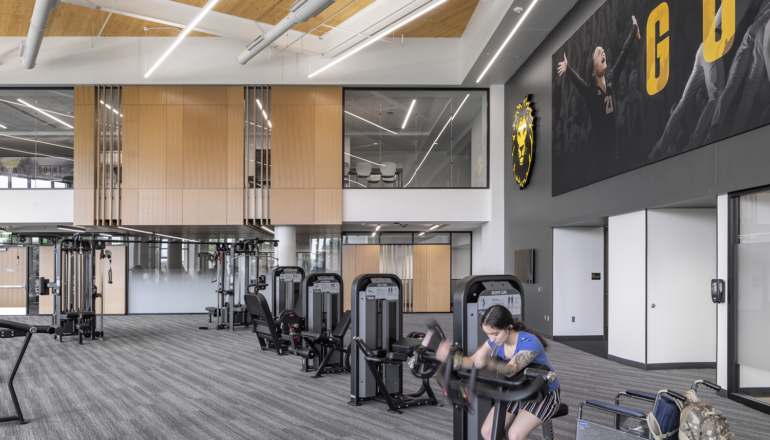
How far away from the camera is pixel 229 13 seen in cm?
1034

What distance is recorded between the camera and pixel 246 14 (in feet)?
34.2

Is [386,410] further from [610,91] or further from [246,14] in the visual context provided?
[246,14]

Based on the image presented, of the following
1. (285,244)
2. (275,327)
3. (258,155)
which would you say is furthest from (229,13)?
(275,327)

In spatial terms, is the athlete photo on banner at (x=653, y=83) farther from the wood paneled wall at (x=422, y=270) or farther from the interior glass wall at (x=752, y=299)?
the wood paneled wall at (x=422, y=270)

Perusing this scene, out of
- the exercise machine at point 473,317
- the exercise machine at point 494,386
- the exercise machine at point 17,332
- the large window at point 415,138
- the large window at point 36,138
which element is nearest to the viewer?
the exercise machine at point 494,386

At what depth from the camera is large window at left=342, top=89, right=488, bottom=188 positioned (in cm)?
1184

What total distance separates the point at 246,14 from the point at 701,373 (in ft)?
33.0

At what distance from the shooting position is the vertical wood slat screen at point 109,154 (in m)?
11.4

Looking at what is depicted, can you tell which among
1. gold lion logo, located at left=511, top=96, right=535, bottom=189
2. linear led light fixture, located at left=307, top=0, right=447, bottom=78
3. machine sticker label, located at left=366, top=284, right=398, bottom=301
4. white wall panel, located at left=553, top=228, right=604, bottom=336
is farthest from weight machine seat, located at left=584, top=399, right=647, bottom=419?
gold lion logo, located at left=511, top=96, right=535, bottom=189

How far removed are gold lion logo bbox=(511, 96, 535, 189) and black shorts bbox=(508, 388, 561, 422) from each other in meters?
7.32

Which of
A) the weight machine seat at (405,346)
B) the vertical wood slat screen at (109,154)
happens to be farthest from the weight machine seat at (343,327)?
the vertical wood slat screen at (109,154)

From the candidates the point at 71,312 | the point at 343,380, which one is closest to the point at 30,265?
the point at 71,312

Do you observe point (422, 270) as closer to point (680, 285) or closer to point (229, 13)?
point (229, 13)

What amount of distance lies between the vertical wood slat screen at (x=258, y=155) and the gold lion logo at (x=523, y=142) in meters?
5.46
